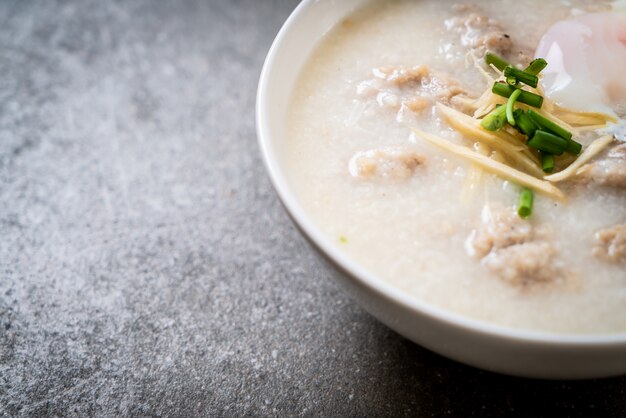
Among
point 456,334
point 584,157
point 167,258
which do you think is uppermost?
point 584,157

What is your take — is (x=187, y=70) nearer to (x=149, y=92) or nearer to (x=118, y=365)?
(x=149, y=92)

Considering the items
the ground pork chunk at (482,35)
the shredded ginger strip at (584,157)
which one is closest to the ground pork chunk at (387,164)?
the shredded ginger strip at (584,157)

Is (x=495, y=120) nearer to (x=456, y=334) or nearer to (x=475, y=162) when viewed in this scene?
(x=475, y=162)

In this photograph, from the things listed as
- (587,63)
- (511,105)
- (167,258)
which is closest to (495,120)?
(511,105)

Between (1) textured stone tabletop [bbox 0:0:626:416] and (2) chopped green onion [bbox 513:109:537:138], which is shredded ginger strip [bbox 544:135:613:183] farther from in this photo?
(1) textured stone tabletop [bbox 0:0:626:416]

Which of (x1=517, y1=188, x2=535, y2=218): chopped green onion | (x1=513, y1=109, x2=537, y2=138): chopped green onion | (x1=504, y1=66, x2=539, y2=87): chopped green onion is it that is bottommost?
(x1=517, y1=188, x2=535, y2=218): chopped green onion

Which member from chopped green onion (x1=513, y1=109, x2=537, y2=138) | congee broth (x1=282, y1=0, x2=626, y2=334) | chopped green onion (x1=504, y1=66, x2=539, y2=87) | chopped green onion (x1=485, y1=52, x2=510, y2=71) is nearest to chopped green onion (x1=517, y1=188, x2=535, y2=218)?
congee broth (x1=282, y1=0, x2=626, y2=334)
